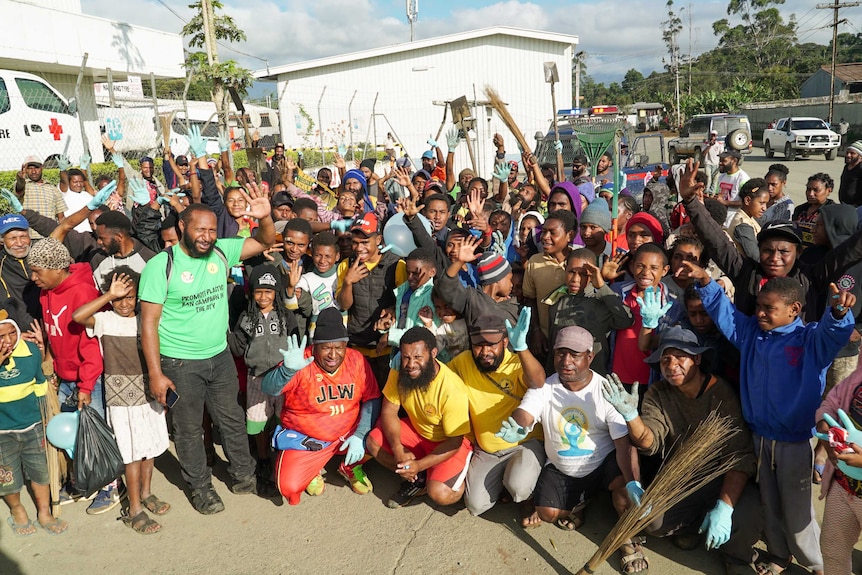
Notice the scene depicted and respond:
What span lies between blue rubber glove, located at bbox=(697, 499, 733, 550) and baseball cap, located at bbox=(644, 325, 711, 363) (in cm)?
81

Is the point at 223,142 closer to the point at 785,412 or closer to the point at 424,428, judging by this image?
the point at 424,428

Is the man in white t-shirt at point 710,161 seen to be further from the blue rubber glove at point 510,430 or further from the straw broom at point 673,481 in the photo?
the blue rubber glove at point 510,430

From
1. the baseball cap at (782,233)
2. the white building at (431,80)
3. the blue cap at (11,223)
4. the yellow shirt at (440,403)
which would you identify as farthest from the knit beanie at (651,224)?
the white building at (431,80)

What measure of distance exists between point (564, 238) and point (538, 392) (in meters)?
1.40

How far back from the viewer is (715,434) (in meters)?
3.14

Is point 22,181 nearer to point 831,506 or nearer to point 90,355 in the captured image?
point 90,355

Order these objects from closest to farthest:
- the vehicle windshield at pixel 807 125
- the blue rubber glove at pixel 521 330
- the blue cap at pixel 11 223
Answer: the blue rubber glove at pixel 521 330
the blue cap at pixel 11 223
the vehicle windshield at pixel 807 125

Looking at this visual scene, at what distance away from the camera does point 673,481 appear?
10.4 feet

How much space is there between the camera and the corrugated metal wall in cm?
2364

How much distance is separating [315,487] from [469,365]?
1414 millimetres

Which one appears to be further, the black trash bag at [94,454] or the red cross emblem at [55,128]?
the red cross emblem at [55,128]

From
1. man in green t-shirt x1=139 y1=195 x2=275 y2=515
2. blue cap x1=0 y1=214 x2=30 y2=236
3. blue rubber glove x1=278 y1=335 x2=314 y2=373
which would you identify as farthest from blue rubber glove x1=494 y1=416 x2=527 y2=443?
blue cap x1=0 y1=214 x2=30 y2=236

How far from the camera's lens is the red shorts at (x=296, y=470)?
4.17 m

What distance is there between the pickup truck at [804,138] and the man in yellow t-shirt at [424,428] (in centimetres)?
2489
